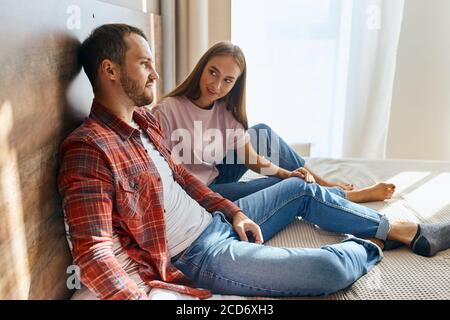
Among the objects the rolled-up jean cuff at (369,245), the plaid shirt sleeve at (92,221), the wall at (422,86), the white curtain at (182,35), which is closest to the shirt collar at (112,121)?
the plaid shirt sleeve at (92,221)

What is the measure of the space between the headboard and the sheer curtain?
5.13 feet

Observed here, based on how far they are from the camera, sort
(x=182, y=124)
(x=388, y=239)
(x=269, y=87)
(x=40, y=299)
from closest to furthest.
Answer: (x=40, y=299) → (x=388, y=239) → (x=182, y=124) → (x=269, y=87)

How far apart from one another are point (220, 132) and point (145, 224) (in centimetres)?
66

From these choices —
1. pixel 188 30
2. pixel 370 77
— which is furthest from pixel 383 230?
pixel 188 30

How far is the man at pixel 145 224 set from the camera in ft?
2.63

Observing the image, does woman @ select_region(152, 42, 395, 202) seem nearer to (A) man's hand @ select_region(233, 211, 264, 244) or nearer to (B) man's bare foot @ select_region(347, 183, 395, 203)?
(B) man's bare foot @ select_region(347, 183, 395, 203)

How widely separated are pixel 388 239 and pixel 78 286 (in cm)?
88

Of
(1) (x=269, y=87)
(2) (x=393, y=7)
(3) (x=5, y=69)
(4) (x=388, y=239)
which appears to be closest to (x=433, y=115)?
(2) (x=393, y=7)

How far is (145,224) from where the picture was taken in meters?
0.93

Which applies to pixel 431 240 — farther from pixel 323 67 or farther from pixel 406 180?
pixel 323 67

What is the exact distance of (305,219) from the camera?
4.26ft

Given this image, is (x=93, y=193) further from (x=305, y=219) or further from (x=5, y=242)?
(x=305, y=219)

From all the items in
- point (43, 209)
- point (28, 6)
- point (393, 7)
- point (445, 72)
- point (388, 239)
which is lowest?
point (388, 239)

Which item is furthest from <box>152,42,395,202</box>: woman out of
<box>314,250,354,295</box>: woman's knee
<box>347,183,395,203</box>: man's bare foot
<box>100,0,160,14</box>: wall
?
<box>314,250,354,295</box>: woman's knee
